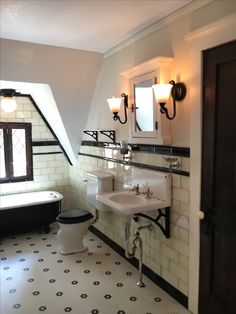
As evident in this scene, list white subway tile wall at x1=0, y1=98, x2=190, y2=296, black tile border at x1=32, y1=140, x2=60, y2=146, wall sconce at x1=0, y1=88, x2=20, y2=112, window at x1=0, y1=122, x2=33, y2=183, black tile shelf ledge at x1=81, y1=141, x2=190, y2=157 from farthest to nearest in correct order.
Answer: black tile border at x1=32, y1=140, x2=60, y2=146
window at x1=0, y1=122, x2=33, y2=183
wall sconce at x1=0, y1=88, x2=20, y2=112
white subway tile wall at x1=0, y1=98, x2=190, y2=296
black tile shelf ledge at x1=81, y1=141, x2=190, y2=157

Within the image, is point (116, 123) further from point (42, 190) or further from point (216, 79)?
point (42, 190)

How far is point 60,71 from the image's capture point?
3.36 metres

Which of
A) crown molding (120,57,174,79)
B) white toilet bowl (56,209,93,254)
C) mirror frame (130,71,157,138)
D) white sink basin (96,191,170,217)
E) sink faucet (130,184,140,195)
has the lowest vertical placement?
white toilet bowl (56,209,93,254)

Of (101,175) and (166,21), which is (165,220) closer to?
(101,175)

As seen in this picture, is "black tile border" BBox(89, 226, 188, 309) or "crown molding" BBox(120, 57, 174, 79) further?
"black tile border" BBox(89, 226, 188, 309)

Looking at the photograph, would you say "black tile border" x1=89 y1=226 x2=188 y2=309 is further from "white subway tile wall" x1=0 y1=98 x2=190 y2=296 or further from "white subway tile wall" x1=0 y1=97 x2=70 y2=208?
"white subway tile wall" x1=0 y1=97 x2=70 y2=208

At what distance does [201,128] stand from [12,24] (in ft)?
6.42

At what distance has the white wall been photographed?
9.93ft

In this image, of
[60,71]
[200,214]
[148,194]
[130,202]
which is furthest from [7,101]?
[200,214]

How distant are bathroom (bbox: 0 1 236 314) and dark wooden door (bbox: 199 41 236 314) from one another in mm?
84

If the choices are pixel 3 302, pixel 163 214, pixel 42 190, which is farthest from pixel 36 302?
pixel 42 190

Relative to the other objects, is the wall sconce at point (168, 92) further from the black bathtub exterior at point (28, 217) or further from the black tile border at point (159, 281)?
the black bathtub exterior at point (28, 217)

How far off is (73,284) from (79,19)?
261 cm

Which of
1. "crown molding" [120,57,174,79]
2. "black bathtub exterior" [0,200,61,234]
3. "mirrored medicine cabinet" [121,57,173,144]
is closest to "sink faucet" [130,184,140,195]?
"mirrored medicine cabinet" [121,57,173,144]
